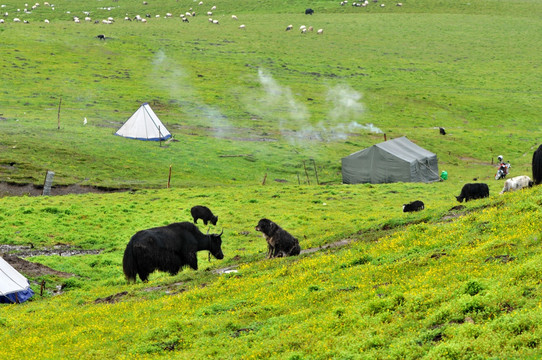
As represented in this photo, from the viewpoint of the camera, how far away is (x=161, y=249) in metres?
22.3

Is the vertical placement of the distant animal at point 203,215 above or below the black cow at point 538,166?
below

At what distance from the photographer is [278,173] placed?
55.4 m

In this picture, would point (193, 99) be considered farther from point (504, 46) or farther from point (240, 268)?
point (504, 46)

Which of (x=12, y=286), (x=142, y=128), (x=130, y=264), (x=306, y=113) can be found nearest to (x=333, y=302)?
(x=130, y=264)

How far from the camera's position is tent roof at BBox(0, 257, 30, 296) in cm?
2142

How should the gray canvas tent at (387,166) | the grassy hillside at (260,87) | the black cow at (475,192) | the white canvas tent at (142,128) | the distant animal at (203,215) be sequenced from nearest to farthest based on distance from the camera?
the black cow at (475,192)
the distant animal at (203,215)
the gray canvas tent at (387,166)
the grassy hillside at (260,87)
the white canvas tent at (142,128)

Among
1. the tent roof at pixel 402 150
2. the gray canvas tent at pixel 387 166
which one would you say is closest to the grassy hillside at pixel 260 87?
the gray canvas tent at pixel 387 166

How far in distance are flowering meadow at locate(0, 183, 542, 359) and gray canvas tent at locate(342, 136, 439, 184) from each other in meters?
26.6

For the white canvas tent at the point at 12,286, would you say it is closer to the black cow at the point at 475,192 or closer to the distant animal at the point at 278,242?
the distant animal at the point at 278,242

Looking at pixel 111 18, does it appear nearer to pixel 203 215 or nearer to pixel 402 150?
pixel 402 150

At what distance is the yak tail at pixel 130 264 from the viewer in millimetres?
21891

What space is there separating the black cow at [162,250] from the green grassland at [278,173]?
0.56 meters

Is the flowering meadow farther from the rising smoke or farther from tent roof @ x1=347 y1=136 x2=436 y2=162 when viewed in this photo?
the rising smoke

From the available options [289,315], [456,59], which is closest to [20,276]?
[289,315]
